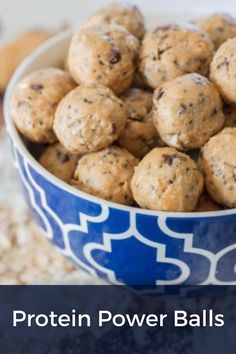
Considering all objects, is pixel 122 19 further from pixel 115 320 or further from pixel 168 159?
pixel 115 320

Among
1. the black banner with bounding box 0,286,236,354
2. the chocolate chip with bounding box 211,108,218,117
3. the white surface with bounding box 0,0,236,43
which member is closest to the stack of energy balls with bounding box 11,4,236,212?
the chocolate chip with bounding box 211,108,218,117

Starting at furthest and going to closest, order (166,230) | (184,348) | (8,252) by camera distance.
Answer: (8,252) < (184,348) < (166,230)

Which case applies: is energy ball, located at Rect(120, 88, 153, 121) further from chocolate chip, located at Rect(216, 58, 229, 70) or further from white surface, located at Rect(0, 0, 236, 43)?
white surface, located at Rect(0, 0, 236, 43)

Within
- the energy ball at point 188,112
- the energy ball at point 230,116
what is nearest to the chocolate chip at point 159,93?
the energy ball at point 188,112

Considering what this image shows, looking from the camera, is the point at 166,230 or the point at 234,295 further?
the point at 234,295

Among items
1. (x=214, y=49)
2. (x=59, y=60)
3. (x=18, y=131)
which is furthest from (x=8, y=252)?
(x=214, y=49)

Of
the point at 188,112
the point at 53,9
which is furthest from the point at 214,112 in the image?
the point at 53,9

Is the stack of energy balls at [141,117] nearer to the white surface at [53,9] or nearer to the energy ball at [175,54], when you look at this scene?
the energy ball at [175,54]

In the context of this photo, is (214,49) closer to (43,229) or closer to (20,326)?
(43,229)
